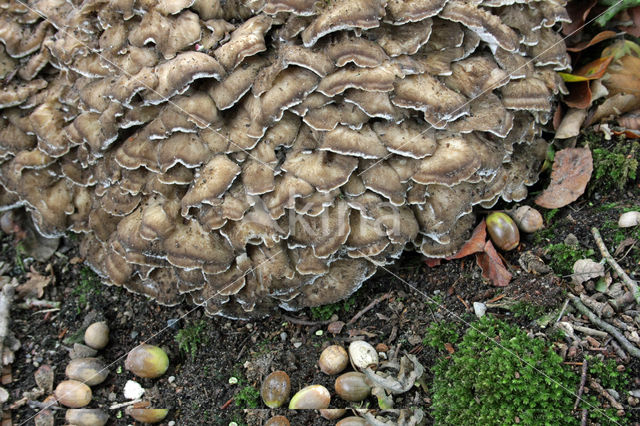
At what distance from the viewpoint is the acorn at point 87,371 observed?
4.13 m

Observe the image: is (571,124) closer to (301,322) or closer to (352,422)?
(301,322)

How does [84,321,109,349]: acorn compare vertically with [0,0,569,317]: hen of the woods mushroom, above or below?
below

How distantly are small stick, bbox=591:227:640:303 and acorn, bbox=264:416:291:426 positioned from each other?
236 cm

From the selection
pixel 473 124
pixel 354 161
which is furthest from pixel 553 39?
pixel 354 161

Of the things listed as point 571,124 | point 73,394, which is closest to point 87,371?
point 73,394

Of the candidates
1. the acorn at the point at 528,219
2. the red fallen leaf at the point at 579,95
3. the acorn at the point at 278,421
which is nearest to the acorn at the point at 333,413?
the acorn at the point at 278,421

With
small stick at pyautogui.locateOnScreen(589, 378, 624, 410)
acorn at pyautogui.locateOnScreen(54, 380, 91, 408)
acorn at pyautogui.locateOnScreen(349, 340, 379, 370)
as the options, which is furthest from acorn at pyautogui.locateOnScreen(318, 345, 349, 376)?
acorn at pyautogui.locateOnScreen(54, 380, 91, 408)

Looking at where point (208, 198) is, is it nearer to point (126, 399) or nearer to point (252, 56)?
point (252, 56)

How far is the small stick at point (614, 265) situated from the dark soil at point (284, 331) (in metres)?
0.06

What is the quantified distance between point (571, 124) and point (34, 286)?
4958 mm

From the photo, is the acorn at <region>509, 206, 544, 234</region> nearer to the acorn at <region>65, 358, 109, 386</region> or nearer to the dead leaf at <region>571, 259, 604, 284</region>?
the dead leaf at <region>571, 259, 604, 284</region>

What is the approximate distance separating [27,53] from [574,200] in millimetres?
4585

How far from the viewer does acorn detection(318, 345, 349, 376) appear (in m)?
3.77

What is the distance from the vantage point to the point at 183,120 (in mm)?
3582
